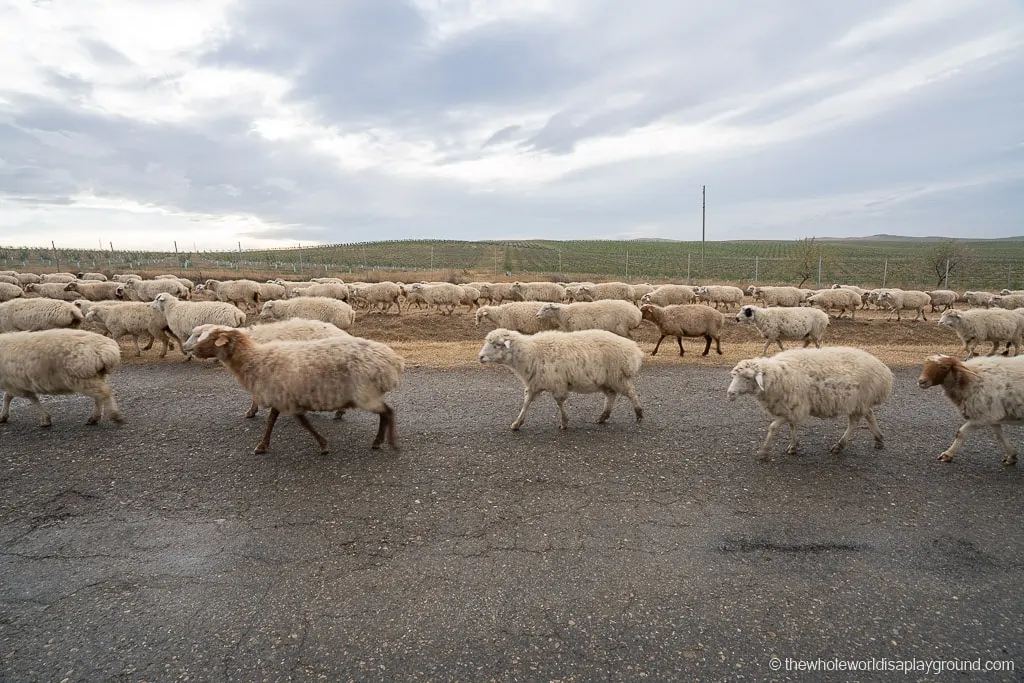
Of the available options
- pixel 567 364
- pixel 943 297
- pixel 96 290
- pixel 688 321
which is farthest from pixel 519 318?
pixel 943 297

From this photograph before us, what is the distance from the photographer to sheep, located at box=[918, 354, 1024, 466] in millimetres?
6514

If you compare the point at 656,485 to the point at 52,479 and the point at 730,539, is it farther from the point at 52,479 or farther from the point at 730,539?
the point at 52,479

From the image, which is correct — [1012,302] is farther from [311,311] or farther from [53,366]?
[53,366]

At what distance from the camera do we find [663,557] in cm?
471

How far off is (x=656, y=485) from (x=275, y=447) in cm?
544

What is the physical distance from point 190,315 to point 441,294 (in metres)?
13.1

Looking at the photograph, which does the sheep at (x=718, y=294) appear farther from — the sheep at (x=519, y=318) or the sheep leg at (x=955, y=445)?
the sheep leg at (x=955, y=445)

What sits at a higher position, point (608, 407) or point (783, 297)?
point (783, 297)

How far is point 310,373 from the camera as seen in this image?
6.67 m

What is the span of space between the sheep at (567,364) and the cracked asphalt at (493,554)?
0.70 meters

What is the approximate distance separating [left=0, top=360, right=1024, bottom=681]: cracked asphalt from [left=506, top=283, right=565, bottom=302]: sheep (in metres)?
18.2

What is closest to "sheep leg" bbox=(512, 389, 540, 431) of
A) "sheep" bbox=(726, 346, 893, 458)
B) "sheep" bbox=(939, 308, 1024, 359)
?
"sheep" bbox=(726, 346, 893, 458)

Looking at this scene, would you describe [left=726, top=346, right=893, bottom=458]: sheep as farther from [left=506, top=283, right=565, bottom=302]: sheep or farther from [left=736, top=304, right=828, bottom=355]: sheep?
[left=506, top=283, right=565, bottom=302]: sheep

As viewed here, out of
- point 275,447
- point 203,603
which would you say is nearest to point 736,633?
point 203,603
